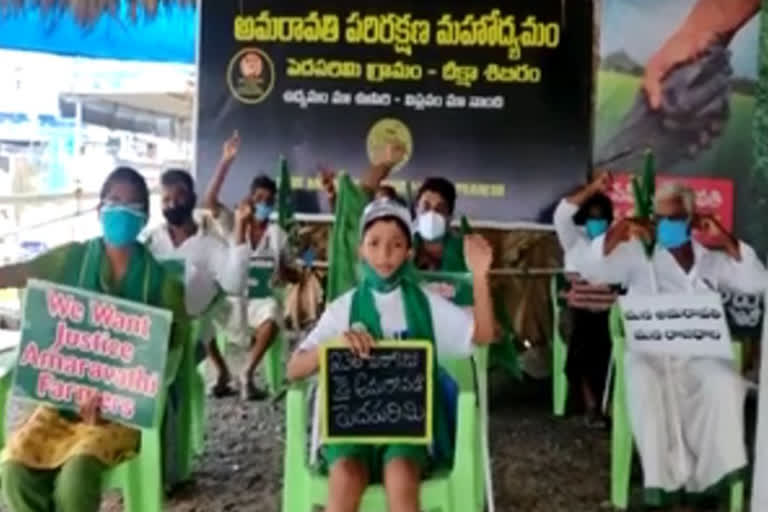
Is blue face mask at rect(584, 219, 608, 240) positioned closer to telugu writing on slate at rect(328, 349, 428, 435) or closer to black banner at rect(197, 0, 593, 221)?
black banner at rect(197, 0, 593, 221)

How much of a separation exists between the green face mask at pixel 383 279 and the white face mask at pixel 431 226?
1.49 m

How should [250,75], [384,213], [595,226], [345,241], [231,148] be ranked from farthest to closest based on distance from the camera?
1. [250,75]
2. [231,148]
3. [595,226]
4. [345,241]
5. [384,213]

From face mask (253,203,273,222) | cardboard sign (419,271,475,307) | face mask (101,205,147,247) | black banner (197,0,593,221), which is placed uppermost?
black banner (197,0,593,221)

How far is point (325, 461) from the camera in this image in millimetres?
3266

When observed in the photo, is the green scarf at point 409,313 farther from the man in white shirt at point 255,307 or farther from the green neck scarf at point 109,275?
the man in white shirt at point 255,307

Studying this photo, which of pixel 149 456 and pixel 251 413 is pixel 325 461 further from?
pixel 251 413

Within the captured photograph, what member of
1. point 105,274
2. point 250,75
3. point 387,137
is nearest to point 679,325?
point 105,274

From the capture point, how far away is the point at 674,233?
163 inches

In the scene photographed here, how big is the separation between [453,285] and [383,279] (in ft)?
2.23

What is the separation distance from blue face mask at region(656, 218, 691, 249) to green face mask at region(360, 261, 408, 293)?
1.20 meters

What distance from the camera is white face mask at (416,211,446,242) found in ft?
16.0

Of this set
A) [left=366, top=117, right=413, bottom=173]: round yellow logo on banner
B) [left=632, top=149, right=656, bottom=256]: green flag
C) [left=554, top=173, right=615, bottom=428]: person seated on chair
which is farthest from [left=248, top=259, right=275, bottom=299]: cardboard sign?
[left=632, top=149, right=656, bottom=256]: green flag

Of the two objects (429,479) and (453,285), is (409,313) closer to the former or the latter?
(429,479)

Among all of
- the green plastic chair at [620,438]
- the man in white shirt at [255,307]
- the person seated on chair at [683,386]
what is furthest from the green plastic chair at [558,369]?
the person seated on chair at [683,386]
